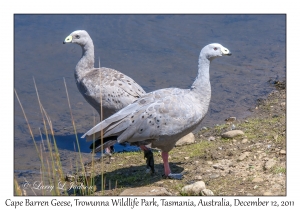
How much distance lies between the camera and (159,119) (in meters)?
7.62

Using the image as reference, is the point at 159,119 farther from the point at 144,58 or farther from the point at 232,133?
the point at 144,58

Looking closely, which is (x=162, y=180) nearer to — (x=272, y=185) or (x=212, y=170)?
(x=212, y=170)

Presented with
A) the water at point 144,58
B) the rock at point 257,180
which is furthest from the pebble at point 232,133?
the rock at point 257,180

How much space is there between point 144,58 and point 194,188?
7.34m

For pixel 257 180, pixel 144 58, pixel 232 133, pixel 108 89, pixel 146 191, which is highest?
pixel 144 58

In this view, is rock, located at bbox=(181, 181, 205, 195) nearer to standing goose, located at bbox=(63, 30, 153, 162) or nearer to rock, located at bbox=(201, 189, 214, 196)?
rock, located at bbox=(201, 189, 214, 196)

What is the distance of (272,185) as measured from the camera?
7.00 metres

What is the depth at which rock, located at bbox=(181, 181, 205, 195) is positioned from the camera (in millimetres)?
7023

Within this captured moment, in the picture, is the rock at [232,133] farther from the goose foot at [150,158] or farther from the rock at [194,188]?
the rock at [194,188]

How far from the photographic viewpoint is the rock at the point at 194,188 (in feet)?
23.0

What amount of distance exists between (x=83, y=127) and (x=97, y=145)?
10.7 ft

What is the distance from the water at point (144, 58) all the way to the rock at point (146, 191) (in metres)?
3.03

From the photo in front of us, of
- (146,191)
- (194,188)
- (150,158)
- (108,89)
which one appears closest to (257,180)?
(194,188)

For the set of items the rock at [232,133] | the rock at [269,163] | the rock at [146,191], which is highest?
the rock at [232,133]
